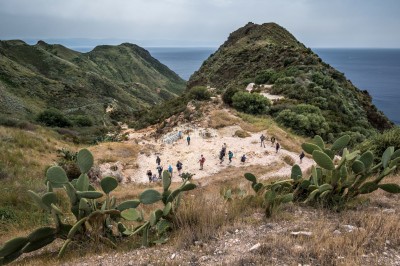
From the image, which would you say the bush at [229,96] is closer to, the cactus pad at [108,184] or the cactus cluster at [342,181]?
the cactus cluster at [342,181]

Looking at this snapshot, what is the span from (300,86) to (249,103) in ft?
28.3

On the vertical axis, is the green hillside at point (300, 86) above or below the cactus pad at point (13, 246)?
above

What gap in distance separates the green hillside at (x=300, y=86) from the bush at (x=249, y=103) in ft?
2.86

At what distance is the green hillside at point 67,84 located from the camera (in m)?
52.3

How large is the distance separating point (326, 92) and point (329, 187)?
31.4 metres

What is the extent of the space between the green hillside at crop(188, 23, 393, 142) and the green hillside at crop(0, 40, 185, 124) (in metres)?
21.7

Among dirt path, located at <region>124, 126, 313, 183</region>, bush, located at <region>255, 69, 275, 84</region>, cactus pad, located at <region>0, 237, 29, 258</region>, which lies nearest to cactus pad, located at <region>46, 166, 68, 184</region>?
cactus pad, located at <region>0, 237, 29, 258</region>

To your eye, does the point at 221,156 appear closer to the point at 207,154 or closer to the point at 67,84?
the point at 207,154

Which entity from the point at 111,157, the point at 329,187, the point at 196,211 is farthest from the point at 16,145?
the point at 329,187

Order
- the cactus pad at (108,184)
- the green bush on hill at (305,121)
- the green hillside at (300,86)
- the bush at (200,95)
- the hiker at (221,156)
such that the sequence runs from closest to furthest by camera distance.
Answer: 1. the cactus pad at (108,184)
2. the hiker at (221,156)
3. the green bush on hill at (305,121)
4. the green hillside at (300,86)
5. the bush at (200,95)

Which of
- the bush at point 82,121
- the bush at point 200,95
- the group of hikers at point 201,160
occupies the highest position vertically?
the bush at point 200,95

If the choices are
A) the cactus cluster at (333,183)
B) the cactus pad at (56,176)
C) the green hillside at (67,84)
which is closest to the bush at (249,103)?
the cactus cluster at (333,183)

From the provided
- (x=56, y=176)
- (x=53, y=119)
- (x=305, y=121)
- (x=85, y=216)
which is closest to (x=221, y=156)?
(x=305, y=121)

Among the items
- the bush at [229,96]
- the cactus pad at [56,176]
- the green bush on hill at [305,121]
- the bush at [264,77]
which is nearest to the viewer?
the cactus pad at [56,176]
